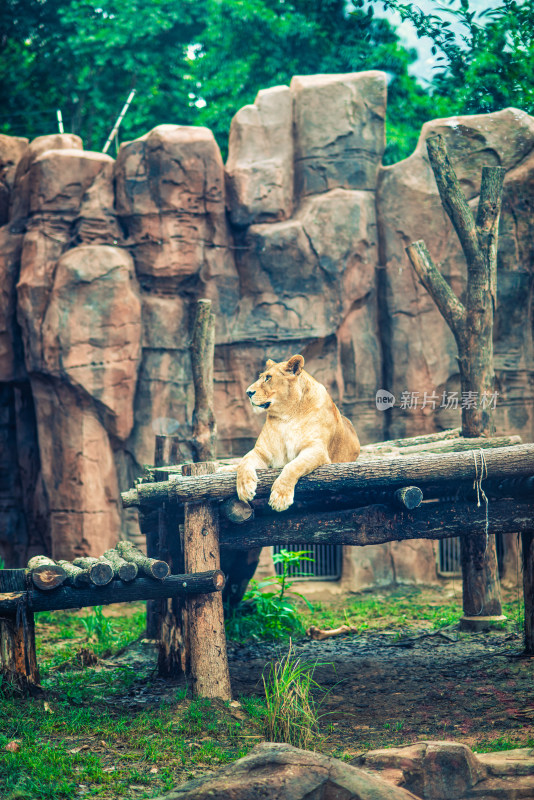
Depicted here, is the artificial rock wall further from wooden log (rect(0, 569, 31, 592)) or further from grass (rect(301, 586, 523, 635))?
wooden log (rect(0, 569, 31, 592))

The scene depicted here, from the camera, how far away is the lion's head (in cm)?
→ 617

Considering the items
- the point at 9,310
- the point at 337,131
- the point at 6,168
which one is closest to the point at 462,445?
the point at 337,131

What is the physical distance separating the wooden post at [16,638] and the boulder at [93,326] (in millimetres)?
4777

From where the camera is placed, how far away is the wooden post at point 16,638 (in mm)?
5426

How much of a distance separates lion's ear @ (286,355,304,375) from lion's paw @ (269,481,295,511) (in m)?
1.11

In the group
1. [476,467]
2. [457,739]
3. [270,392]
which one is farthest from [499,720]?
[270,392]

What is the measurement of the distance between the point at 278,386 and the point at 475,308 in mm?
2656

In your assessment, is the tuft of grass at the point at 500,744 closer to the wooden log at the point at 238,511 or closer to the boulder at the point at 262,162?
the wooden log at the point at 238,511

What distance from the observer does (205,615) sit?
5844mm

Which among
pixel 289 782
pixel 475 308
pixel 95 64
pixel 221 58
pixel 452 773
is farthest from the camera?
pixel 95 64

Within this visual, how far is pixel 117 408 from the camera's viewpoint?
10266 mm

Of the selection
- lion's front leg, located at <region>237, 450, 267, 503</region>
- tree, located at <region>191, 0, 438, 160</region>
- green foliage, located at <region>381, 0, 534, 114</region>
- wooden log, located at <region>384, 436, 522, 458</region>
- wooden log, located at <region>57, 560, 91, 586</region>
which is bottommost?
wooden log, located at <region>57, 560, 91, 586</region>

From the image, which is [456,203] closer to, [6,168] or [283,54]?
[6,168]

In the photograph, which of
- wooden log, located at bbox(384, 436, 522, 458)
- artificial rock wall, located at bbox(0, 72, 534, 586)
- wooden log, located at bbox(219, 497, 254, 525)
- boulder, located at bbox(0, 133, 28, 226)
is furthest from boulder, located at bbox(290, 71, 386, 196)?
wooden log, located at bbox(219, 497, 254, 525)
